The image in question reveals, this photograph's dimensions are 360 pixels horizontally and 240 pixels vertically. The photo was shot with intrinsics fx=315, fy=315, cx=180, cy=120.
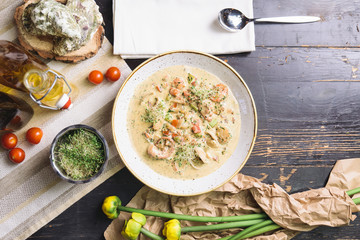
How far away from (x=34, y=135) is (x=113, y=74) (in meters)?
0.97

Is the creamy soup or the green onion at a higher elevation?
the creamy soup

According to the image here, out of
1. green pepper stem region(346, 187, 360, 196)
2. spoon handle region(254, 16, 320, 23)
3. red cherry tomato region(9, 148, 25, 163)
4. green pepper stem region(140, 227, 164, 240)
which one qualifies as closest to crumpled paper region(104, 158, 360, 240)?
green pepper stem region(346, 187, 360, 196)

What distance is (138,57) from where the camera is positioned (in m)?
3.29

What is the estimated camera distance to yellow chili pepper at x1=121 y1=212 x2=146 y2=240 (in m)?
2.99

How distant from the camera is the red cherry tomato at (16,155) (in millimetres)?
3076

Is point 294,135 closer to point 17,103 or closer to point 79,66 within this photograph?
point 79,66

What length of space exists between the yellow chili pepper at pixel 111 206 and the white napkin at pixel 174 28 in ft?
4.80

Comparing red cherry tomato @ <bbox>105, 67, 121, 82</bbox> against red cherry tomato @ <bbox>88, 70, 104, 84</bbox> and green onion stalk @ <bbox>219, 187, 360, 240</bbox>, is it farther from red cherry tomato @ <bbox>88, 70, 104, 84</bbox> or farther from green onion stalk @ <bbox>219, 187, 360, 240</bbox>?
green onion stalk @ <bbox>219, 187, 360, 240</bbox>

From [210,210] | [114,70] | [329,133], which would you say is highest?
[114,70]

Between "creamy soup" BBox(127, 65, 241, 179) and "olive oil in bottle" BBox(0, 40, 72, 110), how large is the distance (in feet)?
2.44

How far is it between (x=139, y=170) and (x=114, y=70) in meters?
1.04

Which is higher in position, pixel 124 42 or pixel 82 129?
pixel 124 42

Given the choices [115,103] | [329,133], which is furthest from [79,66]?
[329,133]

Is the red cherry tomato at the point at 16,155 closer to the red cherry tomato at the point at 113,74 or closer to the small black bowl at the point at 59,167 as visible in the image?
the small black bowl at the point at 59,167
